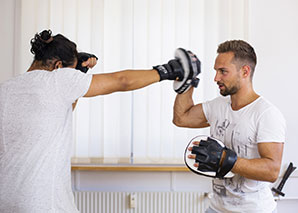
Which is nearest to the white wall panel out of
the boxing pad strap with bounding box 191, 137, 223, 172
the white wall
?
the white wall

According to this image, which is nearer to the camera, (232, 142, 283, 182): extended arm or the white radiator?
(232, 142, 283, 182): extended arm

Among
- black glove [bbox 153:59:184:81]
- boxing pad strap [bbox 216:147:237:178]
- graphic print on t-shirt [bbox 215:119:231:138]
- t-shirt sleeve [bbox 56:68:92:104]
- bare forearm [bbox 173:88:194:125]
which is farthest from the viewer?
bare forearm [bbox 173:88:194:125]

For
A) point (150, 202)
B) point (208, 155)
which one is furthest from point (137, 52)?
point (208, 155)

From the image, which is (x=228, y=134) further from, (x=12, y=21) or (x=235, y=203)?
(x=12, y=21)

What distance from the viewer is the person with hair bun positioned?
1393 mm

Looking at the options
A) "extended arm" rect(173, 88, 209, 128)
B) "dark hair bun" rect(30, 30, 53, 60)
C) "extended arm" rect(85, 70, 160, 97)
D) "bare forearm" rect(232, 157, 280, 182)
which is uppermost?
"dark hair bun" rect(30, 30, 53, 60)

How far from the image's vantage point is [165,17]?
3146 millimetres

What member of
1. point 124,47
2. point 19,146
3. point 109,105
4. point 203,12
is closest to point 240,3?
point 203,12

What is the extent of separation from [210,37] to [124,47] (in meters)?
0.81

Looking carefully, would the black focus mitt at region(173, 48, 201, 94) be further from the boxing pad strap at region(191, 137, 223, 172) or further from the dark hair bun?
the dark hair bun

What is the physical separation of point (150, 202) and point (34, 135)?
1.88 meters

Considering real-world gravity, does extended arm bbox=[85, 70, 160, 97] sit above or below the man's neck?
above

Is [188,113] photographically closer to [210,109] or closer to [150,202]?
[210,109]

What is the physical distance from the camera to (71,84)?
1379mm
